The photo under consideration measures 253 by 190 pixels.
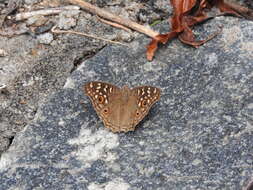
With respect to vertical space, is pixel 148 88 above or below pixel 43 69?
above

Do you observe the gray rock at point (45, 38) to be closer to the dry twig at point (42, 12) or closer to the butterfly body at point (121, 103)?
the dry twig at point (42, 12)

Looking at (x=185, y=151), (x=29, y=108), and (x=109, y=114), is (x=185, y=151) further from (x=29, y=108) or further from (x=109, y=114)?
(x=29, y=108)

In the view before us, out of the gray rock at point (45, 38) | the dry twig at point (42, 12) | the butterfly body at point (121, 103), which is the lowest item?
the gray rock at point (45, 38)

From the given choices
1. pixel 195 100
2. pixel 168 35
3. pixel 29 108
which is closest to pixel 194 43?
pixel 168 35

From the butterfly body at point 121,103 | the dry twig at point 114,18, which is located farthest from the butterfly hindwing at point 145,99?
the dry twig at point 114,18

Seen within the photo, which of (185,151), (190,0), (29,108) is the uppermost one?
(190,0)

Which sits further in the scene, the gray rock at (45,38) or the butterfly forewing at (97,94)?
the gray rock at (45,38)

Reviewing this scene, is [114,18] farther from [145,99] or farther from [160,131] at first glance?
[160,131]
